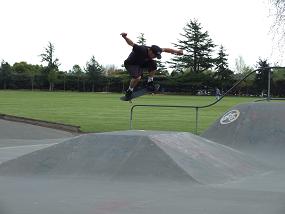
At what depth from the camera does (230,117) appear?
12703mm

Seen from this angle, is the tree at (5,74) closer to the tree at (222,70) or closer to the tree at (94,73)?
the tree at (94,73)

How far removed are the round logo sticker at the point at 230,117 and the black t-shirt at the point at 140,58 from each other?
3547 millimetres

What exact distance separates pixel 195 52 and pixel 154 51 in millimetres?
86318

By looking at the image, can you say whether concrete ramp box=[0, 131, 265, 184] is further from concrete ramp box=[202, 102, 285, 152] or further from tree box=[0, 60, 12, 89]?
tree box=[0, 60, 12, 89]

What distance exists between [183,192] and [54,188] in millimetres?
1856

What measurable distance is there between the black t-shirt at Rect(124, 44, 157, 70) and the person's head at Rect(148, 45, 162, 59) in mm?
89

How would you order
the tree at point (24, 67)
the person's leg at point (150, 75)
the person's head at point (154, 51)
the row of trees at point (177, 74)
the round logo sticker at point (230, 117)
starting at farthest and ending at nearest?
the tree at point (24, 67) → the row of trees at point (177, 74) → the round logo sticker at point (230, 117) → the person's leg at point (150, 75) → the person's head at point (154, 51)

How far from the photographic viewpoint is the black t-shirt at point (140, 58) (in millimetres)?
9531

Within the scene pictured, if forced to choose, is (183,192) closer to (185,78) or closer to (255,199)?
(255,199)

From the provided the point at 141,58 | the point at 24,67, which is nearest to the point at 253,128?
the point at 141,58

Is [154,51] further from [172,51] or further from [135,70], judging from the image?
[135,70]

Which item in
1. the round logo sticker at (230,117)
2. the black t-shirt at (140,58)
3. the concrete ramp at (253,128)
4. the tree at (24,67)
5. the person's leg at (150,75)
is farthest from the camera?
the tree at (24,67)

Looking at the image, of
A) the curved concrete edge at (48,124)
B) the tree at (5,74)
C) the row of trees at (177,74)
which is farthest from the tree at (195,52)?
the curved concrete edge at (48,124)

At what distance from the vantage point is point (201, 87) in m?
89.0
